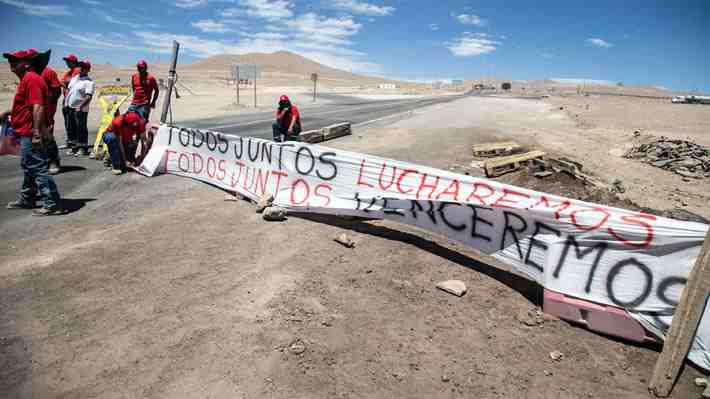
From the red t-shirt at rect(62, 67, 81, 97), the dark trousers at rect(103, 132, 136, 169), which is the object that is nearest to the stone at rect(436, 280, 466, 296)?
the dark trousers at rect(103, 132, 136, 169)

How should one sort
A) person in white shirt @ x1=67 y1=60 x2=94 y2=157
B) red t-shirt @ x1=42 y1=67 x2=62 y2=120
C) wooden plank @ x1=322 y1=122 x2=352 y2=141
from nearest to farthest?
1. red t-shirt @ x1=42 y1=67 x2=62 y2=120
2. person in white shirt @ x1=67 y1=60 x2=94 y2=157
3. wooden plank @ x1=322 y1=122 x2=352 y2=141

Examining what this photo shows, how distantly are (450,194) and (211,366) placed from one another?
2.93 meters

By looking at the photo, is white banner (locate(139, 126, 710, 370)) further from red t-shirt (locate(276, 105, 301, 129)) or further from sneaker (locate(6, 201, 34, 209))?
sneaker (locate(6, 201, 34, 209))

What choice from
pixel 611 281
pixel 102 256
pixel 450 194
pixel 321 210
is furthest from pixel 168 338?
pixel 611 281

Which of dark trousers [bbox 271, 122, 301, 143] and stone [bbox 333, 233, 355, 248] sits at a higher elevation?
dark trousers [bbox 271, 122, 301, 143]

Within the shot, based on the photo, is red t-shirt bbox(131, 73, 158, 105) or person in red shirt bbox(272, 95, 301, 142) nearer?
red t-shirt bbox(131, 73, 158, 105)

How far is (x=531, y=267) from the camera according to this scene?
12.3 ft

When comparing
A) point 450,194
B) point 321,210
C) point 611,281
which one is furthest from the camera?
point 321,210

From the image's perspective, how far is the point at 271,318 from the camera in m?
3.38

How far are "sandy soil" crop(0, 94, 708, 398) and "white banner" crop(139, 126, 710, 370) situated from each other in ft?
1.17

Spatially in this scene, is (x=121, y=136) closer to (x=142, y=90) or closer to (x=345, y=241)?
(x=142, y=90)

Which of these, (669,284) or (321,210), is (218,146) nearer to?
(321,210)

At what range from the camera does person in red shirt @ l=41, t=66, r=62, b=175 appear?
563 centimetres

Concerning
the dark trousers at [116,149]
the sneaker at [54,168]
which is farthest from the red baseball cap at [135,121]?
the sneaker at [54,168]
